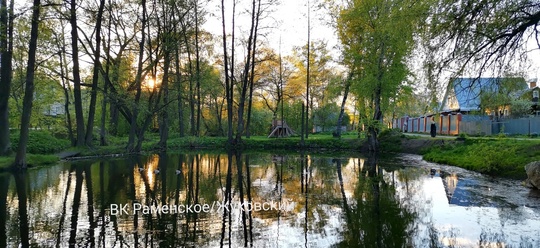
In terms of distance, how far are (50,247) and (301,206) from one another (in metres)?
5.42

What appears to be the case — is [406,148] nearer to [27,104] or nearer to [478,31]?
[478,31]

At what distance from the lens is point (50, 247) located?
5.91 meters

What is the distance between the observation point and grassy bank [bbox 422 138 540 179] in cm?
1473

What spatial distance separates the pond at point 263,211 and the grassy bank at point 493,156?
5.64 feet

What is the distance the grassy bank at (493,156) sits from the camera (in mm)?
14734

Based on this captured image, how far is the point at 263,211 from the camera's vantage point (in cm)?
868

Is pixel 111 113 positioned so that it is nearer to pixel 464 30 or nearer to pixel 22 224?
pixel 22 224

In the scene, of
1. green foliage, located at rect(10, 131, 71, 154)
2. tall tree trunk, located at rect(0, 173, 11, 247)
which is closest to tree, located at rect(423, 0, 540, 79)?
tall tree trunk, located at rect(0, 173, 11, 247)

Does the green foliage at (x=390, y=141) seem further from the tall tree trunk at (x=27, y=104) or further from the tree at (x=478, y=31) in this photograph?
the tall tree trunk at (x=27, y=104)

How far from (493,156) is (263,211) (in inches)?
484

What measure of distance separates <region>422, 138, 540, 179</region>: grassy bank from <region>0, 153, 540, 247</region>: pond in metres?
1.72

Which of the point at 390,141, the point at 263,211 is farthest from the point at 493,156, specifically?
the point at 390,141

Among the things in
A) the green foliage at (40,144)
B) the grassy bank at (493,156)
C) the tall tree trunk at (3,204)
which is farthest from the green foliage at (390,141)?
the tall tree trunk at (3,204)

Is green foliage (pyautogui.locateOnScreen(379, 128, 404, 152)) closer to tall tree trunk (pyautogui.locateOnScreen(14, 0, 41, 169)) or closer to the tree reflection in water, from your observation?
the tree reflection in water
